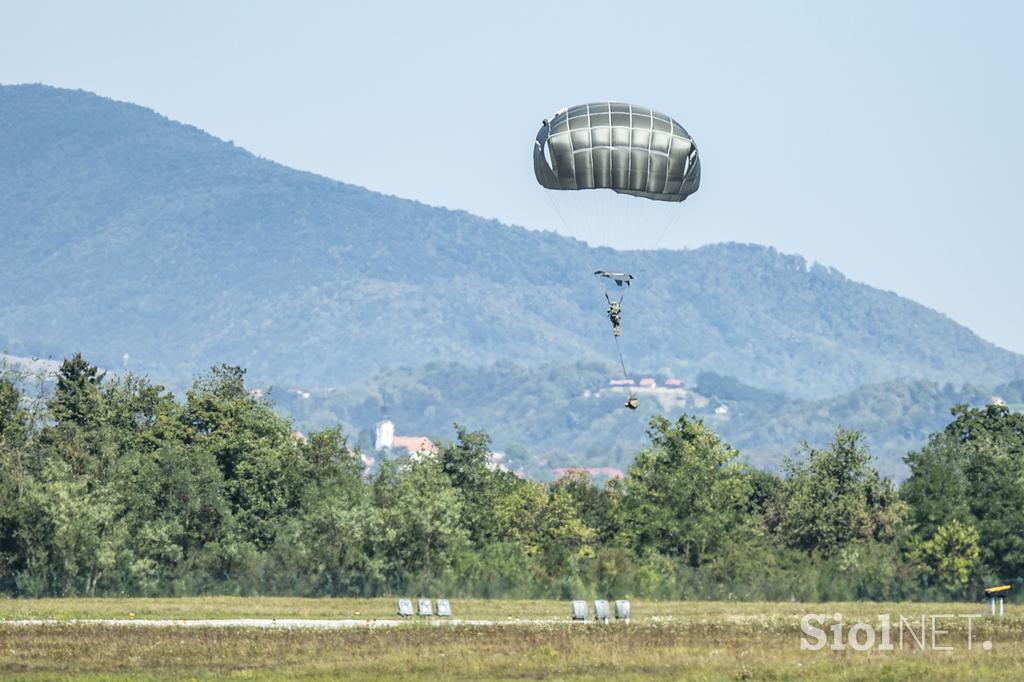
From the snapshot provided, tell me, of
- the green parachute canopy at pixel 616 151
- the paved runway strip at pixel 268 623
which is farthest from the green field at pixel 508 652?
the green parachute canopy at pixel 616 151

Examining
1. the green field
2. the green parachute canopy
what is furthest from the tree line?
the green parachute canopy

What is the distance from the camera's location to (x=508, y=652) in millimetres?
58656

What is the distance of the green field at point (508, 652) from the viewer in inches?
2117

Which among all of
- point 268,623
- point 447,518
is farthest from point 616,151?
point 447,518

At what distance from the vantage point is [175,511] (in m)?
108

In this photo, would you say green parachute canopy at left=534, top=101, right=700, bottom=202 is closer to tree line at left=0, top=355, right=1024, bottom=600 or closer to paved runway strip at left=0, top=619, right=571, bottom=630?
paved runway strip at left=0, top=619, right=571, bottom=630

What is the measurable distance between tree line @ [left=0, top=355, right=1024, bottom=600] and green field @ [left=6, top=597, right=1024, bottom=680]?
19.2 m

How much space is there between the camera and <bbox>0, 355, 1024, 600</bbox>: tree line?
94.4m

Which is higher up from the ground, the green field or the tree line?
the tree line

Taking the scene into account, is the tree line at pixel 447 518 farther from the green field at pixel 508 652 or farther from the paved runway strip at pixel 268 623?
the paved runway strip at pixel 268 623

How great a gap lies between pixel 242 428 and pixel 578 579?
42.0 metres

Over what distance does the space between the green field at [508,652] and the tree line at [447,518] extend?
19.2 meters

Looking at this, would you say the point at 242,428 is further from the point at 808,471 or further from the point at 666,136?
the point at 666,136

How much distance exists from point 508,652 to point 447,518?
1646 inches
